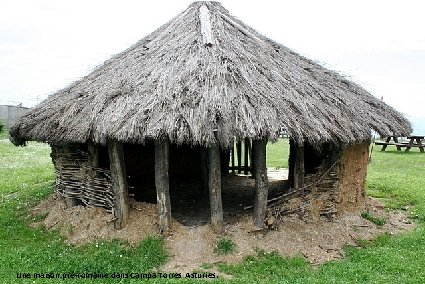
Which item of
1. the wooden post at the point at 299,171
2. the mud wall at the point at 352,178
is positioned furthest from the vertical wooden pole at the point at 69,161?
the mud wall at the point at 352,178

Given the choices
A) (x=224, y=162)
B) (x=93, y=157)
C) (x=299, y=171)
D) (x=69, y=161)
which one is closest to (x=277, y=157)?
(x=224, y=162)

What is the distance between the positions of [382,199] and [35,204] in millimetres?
8474

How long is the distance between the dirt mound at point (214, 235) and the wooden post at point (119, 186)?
0.14 meters

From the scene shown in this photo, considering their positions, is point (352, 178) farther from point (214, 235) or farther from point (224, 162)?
point (224, 162)

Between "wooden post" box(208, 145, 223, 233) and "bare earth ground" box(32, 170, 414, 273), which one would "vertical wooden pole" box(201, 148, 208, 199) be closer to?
"bare earth ground" box(32, 170, 414, 273)

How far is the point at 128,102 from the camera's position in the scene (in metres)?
8.02

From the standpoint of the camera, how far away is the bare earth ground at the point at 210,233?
767 centimetres

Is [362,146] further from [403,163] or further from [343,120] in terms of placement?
[403,163]

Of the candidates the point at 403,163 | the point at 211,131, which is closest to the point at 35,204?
the point at 211,131

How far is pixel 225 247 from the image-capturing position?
301 inches

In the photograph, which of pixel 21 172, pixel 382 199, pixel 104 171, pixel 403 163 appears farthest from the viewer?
pixel 403 163

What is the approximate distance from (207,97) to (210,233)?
2.26m

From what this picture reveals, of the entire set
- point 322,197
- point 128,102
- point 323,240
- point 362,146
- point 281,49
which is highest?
point 281,49

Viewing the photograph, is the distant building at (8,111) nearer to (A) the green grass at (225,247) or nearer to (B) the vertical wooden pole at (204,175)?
(B) the vertical wooden pole at (204,175)
